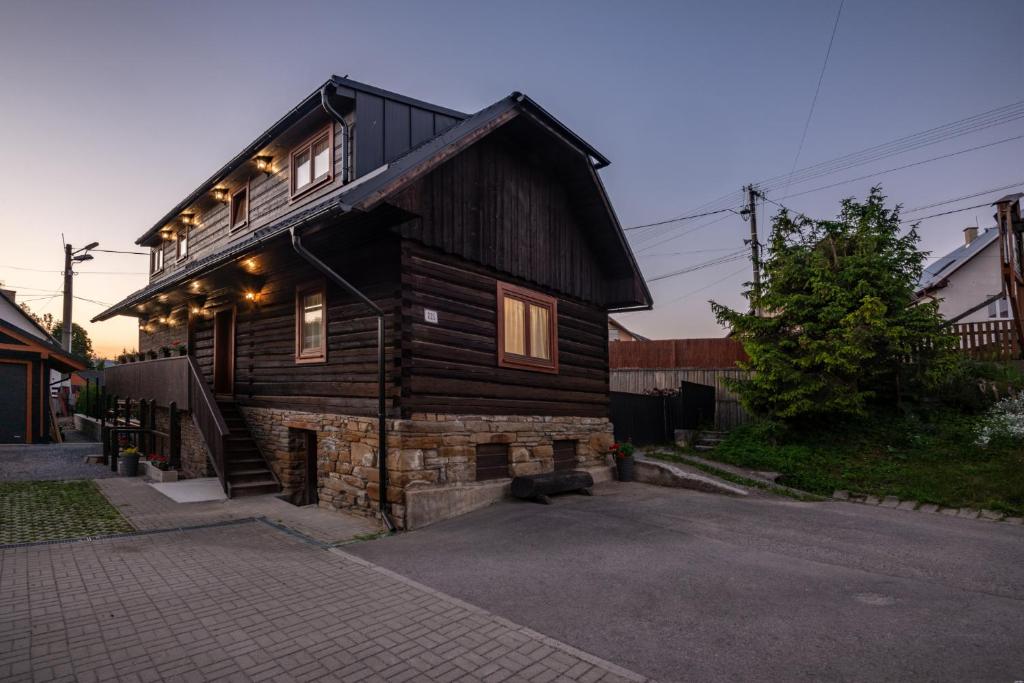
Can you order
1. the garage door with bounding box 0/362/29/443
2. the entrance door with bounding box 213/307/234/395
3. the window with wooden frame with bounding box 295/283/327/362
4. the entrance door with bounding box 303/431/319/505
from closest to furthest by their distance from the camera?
the window with wooden frame with bounding box 295/283/327/362, the entrance door with bounding box 303/431/319/505, the entrance door with bounding box 213/307/234/395, the garage door with bounding box 0/362/29/443

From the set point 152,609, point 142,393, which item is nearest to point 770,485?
point 152,609

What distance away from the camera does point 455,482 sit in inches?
351

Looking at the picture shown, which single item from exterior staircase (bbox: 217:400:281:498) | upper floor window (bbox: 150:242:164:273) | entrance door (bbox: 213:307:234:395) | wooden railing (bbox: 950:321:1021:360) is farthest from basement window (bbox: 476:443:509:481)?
upper floor window (bbox: 150:242:164:273)

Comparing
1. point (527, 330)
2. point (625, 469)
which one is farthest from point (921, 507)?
point (527, 330)

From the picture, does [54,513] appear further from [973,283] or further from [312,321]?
[973,283]

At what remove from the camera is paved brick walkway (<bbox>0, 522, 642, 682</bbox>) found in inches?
154

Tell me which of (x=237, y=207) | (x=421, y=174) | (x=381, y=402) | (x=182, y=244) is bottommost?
(x=381, y=402)

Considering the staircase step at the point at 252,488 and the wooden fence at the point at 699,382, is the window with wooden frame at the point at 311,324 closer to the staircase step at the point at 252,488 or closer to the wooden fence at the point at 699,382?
the staircase step at the point at 252,488

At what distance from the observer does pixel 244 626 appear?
4.63 meters

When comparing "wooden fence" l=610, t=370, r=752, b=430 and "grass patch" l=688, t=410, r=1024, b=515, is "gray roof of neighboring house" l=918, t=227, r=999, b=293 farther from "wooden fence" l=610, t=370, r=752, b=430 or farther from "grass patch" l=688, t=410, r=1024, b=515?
"grass patch" l=688, t=410, r=1024, b=515

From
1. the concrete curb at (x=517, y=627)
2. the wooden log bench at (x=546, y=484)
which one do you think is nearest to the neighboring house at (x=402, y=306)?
the wooden log bench at (x=546, y=484)

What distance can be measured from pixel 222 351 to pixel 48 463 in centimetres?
613

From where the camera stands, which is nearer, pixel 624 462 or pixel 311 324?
pixel 311 324

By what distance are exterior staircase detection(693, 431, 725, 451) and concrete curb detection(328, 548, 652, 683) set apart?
10.4 m
